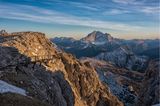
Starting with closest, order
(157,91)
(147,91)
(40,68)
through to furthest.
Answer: (40,68), (157,91), (147,91)

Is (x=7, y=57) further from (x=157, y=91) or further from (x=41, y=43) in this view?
(x=157, y=91)

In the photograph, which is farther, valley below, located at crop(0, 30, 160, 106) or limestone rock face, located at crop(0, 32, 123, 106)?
limestone rock face, located at crop(0, 32, 123, 106)

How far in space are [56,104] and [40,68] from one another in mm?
17514

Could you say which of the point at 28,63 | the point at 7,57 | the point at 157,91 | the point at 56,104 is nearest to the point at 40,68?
the point at 28,63

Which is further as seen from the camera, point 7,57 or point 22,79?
point 7,57

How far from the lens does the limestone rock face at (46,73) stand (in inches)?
2945

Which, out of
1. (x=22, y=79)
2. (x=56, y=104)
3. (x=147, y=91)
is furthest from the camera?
(x=147, y=91)

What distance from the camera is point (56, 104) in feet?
275

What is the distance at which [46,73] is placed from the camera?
315 feet

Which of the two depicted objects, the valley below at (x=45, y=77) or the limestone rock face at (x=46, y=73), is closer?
the valley below at (x=45, y=77)

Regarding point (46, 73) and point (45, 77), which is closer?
point (45, 77)

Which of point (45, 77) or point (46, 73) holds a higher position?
point (46, 73)

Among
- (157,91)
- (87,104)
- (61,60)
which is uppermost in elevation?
(61,60)

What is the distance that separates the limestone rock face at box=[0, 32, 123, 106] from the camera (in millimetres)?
74812
